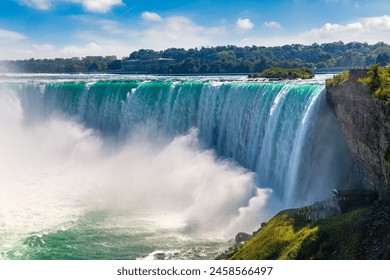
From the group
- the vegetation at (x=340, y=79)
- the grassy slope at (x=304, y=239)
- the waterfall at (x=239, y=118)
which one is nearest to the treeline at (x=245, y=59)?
the waterfall at (x=239, y=118)

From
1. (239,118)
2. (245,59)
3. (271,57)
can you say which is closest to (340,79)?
(239,118)

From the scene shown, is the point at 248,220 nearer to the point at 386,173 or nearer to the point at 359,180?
the point at 359,180

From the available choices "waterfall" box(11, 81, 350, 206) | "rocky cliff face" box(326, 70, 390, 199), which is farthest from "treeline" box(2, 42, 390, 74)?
"rocky cliff face" box(326, 70, 390, 199)

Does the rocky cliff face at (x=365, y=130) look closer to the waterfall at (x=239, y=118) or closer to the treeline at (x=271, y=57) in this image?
the waterfall at (x=239, y=118)

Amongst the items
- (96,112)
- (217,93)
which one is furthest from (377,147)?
(96,112)

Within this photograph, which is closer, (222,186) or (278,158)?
(278,158)
